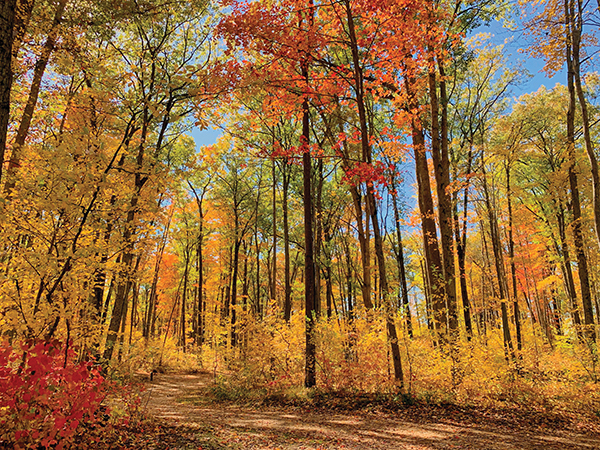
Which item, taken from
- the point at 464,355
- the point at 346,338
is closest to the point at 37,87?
the point at 346,338

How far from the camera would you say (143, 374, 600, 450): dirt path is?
4492mm

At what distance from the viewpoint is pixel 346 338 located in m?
8.21

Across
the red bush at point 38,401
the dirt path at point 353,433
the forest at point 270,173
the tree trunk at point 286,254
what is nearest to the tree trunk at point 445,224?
the forest at point 270,173

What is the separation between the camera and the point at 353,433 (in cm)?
509

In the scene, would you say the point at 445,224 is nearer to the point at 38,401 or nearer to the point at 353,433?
the point at 353,433

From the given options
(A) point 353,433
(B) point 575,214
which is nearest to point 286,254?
(A) point 353,433

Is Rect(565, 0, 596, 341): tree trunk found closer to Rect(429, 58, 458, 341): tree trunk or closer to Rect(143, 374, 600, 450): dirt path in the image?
Rect(429, 58, 458, 341): tree trunk

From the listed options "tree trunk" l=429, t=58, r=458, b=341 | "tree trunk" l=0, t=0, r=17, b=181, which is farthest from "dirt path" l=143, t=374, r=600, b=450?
"tree trunk" l=0, t=0, r=17, b=181

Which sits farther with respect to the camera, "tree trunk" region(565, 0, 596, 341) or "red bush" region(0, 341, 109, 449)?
"tree trunk" region(565, 0, 596, 341)

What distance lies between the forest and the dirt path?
120 cm

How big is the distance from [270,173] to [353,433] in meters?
13.6

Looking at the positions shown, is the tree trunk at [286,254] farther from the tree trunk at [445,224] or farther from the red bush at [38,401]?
the red bush at [38,401]

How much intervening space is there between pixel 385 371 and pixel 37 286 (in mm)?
7091

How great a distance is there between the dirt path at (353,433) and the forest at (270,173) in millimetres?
1202
